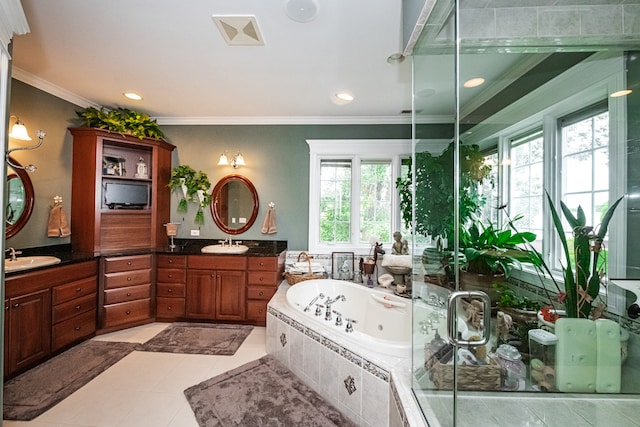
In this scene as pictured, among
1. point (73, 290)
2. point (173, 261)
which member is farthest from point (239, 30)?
point (73, 290)

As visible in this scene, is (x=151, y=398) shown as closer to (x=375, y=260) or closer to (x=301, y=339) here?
(x=301, y=339)

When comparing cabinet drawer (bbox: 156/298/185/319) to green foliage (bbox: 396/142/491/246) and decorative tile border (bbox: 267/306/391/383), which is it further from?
green foliage (bbox: 396/142/491/246)

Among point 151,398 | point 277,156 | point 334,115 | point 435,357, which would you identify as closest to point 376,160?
point 334,115

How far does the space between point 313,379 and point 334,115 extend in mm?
2817

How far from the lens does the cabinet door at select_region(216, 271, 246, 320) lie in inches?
120

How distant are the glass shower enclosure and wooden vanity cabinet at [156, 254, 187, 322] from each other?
260 cm

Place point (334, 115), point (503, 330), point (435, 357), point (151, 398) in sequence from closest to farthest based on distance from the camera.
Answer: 1. point (435, 357)
2. point (503, 330)
3. point (151, 398)
4. point (334, 115)

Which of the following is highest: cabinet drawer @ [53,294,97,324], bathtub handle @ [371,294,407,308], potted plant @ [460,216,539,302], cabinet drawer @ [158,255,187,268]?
potted plant @ [460,216,539,302]

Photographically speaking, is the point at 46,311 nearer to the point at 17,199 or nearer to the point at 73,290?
the point at 73,290

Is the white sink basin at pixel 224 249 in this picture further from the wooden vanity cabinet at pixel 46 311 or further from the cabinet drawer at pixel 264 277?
the wooden vanity cabinet at pixel 46 311

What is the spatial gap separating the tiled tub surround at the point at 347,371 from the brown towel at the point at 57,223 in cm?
246

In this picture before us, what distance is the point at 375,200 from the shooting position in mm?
3506

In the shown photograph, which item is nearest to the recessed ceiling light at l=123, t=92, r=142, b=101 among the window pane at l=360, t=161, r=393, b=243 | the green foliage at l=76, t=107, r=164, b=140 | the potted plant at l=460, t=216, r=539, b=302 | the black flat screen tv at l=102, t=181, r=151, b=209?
the green foliage at l=76, t=107, r=164, b=140

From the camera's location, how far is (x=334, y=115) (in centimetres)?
341
